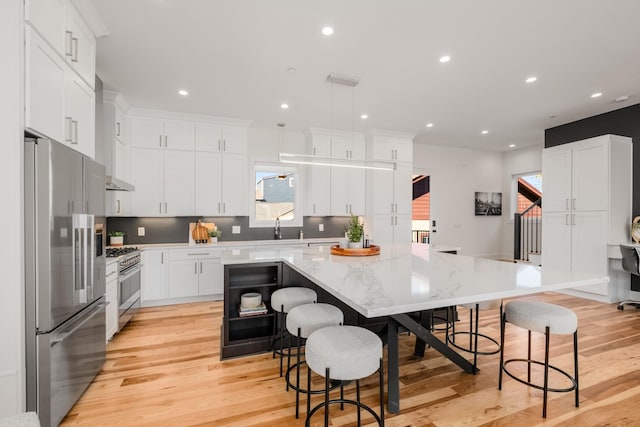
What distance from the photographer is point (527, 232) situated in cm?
722

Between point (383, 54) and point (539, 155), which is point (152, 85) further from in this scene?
point (539, 155)

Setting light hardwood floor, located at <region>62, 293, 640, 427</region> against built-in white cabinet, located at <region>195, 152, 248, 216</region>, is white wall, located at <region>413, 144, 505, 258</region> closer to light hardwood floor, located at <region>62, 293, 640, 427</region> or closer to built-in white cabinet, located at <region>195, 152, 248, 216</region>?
built-in white cabinet, located at <region>195, 152, 248, 216</region>

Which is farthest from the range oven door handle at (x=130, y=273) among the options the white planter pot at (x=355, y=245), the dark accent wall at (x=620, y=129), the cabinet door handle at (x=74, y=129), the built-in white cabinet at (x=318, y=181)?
the dark accent wall at (x=620, y=129)

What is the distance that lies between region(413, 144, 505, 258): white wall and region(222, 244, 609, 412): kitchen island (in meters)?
4.57

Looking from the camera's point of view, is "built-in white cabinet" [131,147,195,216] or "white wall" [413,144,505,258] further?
"white wall" [413,144,505,258]

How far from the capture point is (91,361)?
2.26 m

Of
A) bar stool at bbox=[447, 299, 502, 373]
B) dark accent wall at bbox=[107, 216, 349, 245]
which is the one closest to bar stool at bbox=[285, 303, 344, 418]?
bar stool at bbox=[447, 299, 502, 373]

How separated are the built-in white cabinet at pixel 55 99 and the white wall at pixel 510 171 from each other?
8213 mm

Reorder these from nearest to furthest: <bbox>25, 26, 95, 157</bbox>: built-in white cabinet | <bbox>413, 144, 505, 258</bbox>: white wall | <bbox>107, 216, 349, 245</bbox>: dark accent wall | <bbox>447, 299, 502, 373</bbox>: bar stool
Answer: <bbox>25, 26, 95, 157</bbox>: built-in white cabinet, <bbox>447, 299, 502, 373</bbox>: bar stool, <bbox>107, 216, 349, 245</bbox>: dark accent wall, <bbox>413, 144, 505, 258</bbox>: white wall

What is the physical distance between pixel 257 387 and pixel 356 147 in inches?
175

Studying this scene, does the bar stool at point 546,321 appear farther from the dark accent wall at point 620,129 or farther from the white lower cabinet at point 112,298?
the dark accent wall at point 620,129

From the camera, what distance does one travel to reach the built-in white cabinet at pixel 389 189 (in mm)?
5598

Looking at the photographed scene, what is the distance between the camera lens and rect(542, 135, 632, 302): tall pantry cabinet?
4.38m

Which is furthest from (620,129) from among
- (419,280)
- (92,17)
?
(92,17)
